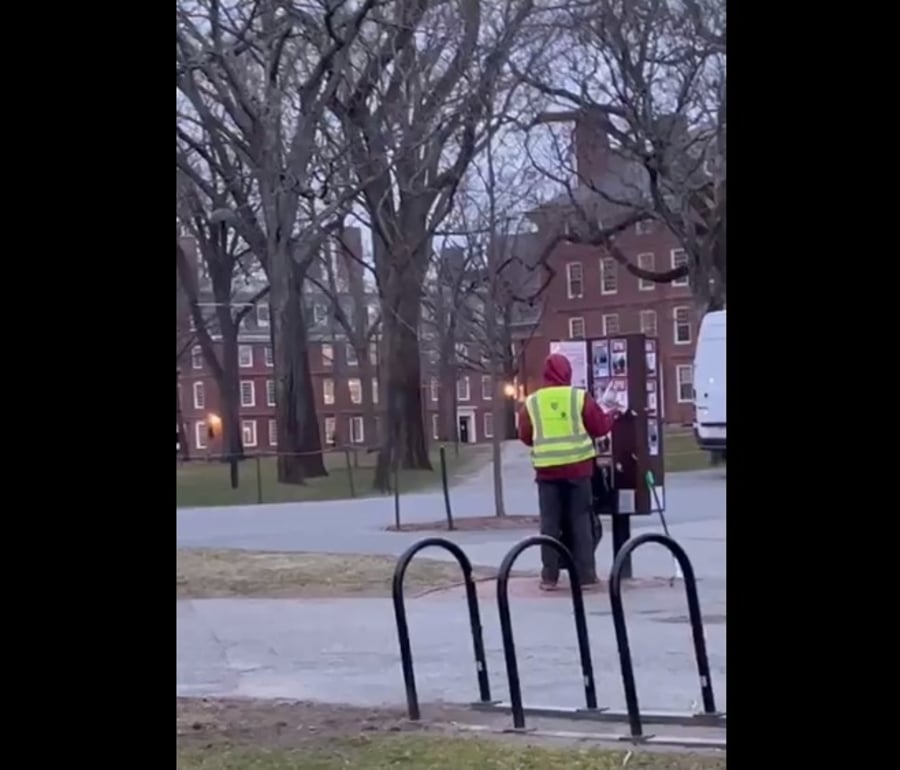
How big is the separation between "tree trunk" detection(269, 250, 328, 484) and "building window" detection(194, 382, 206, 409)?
30.7m

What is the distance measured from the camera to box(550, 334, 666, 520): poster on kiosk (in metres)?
12.0

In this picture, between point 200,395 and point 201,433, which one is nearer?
point 200,395

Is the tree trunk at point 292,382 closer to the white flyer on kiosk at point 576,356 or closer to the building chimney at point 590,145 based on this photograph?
the building chimney at point 590,145

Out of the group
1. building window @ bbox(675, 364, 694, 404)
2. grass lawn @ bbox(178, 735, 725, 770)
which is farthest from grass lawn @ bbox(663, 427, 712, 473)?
grass lawn @ bbox(178, 735, 725, 770)

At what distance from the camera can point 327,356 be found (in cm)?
6881

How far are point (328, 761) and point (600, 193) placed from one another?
30676 millimetres

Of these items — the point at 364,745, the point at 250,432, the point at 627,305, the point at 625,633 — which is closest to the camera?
the point at 364,745

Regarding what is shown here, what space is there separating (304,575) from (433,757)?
7563 mm

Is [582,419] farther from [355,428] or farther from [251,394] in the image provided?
[251,394]

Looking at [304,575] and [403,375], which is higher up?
[403,375]

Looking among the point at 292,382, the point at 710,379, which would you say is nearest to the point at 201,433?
the point at 292,382

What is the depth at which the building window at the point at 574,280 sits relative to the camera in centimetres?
6175
